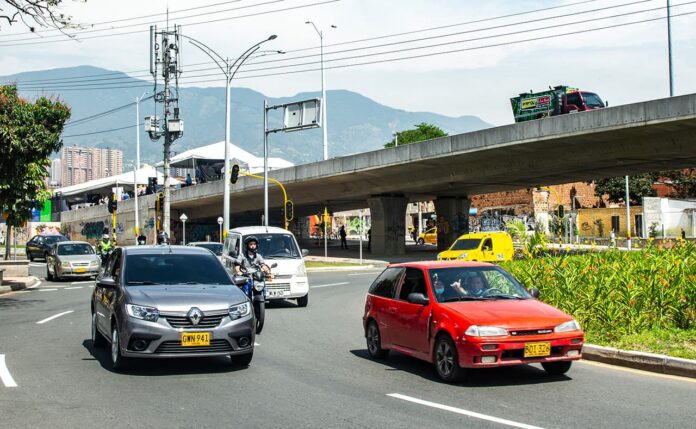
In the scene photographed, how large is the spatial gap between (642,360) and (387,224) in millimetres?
43557

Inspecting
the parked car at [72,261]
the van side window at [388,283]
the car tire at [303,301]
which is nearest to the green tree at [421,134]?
the parked car at [72,261]

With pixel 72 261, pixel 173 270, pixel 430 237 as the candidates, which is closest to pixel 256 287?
pixel 173 270

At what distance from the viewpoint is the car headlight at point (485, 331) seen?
9117mm

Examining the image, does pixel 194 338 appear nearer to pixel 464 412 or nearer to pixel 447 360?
pixel 447 360

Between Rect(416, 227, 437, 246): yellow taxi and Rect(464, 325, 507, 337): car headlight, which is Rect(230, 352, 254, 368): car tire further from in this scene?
Rect(416, 227, 437, 246): yellow taxi

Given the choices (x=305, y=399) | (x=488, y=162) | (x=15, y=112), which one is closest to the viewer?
(x=305, y=399)

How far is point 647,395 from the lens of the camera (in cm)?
869

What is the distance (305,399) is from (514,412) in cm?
Result: 223

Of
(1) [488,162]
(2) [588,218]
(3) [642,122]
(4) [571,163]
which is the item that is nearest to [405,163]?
(1) [488,162]

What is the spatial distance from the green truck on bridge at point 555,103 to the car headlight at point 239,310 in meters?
29.5

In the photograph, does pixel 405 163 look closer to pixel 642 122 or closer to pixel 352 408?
pixel 642 122

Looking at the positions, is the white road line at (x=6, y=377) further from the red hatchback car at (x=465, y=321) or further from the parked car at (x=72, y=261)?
the parked car at (x=72, y=261)

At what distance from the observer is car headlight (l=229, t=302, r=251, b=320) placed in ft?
33.4

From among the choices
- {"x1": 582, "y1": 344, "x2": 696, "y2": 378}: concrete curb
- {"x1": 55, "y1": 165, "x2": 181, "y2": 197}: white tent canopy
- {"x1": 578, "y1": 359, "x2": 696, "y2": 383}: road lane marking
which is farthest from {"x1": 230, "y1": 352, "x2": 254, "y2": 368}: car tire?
{"x1": 55, "y1": 165, "x2": 181, "y2": 197}: white tent canopy
